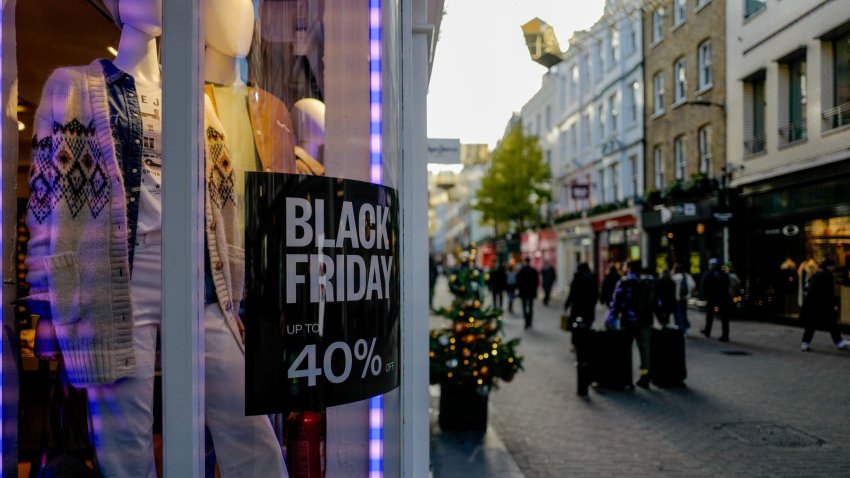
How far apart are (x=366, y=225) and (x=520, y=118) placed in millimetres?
47407

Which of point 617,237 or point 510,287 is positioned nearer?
point 510,287

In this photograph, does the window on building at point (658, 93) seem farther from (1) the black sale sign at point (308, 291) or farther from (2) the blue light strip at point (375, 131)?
(1) the black sale sign at point (308, 291)

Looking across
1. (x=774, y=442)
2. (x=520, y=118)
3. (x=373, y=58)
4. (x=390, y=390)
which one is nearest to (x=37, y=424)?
(x=390, y=390)

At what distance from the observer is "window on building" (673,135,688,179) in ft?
74.4

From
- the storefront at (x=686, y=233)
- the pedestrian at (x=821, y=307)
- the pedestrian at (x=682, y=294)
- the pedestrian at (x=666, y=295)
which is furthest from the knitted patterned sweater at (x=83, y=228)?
the storefront at (x=686, y=233)

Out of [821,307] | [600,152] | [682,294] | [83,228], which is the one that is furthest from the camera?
[600,152]

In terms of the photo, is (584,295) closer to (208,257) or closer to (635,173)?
(208,257)

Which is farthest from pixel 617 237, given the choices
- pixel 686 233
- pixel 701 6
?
pixel 701 6

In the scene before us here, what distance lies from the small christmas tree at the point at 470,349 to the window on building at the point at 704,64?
16.6 metres

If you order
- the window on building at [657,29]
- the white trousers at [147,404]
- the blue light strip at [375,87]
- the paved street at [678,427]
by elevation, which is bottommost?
the paved street at [678,427]

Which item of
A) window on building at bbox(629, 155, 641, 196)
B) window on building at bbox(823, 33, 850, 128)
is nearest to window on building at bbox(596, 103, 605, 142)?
window on building at bbox(629, 155, 641, 196)

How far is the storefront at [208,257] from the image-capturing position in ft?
6.26

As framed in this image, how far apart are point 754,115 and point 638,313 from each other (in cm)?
Result: 1180

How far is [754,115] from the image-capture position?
1762 cm
